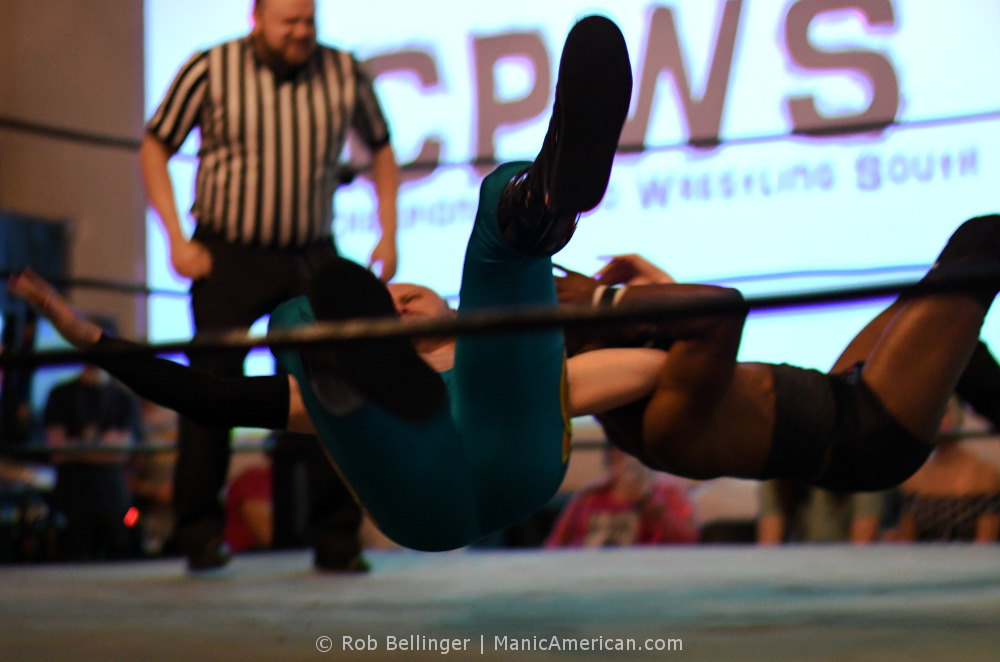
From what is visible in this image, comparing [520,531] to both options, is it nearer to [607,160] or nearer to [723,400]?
Result: [723,400]

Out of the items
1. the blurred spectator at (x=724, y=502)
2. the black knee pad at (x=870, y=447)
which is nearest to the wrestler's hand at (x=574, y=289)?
the black knee pad at (x=870, y=447)

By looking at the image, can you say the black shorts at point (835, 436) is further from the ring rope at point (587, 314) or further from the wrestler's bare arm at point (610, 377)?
the ring rope at point (587, 314)

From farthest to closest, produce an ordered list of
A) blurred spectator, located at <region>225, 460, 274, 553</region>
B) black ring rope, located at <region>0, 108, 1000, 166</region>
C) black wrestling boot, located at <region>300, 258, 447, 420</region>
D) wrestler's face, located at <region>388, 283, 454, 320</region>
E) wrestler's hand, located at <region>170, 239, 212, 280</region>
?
blurred spectator, located at <region>225, 460, 274, 553</region>, black ring rope, located at <region>0, 108, 1000, 166</region>, wrestler's hand, located at <region>170, 239, 212, 280</region>, wrestler's face, located at <region>388, 283, 454, 320</region>, black wrestling boot, located at <region>300, 258, 447, 420</region>

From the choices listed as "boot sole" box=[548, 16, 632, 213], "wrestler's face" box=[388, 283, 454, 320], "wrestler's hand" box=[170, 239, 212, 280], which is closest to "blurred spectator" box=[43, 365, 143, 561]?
"wrestler's hand" box=[170, 239, 212, 280]

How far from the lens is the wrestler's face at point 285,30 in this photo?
4.49 feet

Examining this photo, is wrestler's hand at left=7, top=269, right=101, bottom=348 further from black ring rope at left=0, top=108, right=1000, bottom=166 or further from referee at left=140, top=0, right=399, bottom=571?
black ring rope at left=0, top=108, right=1000, bottom=166

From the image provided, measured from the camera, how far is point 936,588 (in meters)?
1.16

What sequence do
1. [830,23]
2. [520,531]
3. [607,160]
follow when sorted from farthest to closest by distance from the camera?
[520,531] < [830,23] < [607,160]

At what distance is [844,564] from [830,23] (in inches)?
52.9

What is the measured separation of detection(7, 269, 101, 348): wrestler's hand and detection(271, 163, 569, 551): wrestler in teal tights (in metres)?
0.19

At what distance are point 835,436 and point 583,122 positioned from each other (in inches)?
21.7

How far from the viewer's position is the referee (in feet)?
4.61

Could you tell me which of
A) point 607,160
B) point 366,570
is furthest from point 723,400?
point 366,570

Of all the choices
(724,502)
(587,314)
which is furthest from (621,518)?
(587,314)
